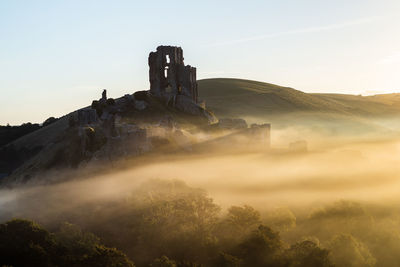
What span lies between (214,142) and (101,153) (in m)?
25.1

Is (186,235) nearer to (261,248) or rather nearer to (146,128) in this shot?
(261,248)

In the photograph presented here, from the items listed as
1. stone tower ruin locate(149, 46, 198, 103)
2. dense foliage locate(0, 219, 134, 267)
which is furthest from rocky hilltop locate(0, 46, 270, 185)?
dense foliage locate(0, 219, 134, 267)

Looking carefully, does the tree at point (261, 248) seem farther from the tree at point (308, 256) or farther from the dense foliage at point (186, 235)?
the tree at point (308, 256)

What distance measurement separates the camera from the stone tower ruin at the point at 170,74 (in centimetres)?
12644

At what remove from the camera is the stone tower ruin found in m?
126

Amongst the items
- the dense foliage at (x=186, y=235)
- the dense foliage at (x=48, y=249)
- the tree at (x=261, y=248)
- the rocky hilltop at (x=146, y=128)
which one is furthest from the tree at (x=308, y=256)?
the rocky hilltop at (x=146, y=128)

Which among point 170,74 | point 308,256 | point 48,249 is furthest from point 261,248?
point 170,74

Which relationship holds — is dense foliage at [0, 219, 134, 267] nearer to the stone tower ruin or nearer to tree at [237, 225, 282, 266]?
tree at [237, 225, 282, 266]

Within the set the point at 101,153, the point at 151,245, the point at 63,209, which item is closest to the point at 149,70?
the point at 101,153

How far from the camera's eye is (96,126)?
85250mm

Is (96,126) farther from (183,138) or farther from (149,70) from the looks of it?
(149,70)

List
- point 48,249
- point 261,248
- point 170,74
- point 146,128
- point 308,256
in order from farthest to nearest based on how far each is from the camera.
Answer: point 170,74, point 146,128, point 261,248, point 308,256, point 48,249

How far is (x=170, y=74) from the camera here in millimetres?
126438

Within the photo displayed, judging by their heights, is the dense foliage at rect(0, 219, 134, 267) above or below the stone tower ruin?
below
